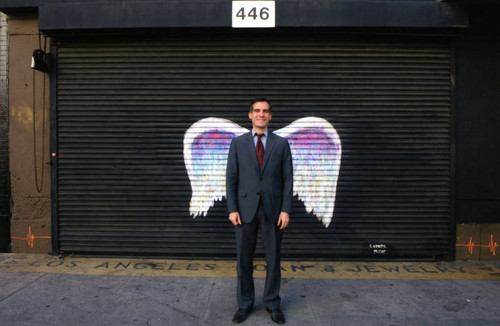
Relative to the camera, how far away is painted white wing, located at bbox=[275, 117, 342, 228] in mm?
5355

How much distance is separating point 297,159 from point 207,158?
1.42 m

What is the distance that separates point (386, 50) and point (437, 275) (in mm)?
3442

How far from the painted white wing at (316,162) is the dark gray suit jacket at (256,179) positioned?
1823 mm

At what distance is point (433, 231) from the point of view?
211 inches

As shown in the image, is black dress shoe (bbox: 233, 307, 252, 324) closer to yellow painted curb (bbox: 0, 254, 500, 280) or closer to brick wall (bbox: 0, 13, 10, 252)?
yellow painted curb (bbox: 0, 254, 500, 280)

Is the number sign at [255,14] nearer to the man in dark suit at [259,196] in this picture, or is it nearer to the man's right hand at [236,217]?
the man in dark suit at [259,196]

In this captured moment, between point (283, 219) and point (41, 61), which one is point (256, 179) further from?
point (41, 61)

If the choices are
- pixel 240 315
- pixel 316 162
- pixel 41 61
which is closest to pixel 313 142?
pixel 316 162

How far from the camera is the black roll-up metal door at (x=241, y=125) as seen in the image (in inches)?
211

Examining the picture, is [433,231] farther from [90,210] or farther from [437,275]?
[90,210]

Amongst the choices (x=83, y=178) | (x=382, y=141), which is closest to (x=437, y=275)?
(x=382, y=141)

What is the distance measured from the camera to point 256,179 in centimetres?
348

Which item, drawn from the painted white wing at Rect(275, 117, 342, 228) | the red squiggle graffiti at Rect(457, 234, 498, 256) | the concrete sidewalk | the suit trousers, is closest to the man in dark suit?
the suit trousers

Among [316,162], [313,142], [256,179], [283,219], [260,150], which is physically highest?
[313,142]
